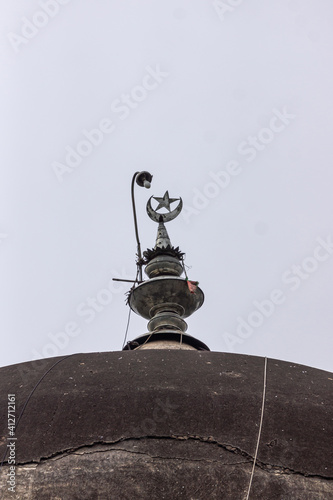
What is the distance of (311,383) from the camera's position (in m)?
4.55

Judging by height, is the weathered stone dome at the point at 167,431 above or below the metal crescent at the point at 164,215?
below

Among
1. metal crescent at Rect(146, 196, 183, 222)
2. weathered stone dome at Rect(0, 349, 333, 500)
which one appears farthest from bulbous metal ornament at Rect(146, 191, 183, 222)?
weathered stone dome at Rect(0, 349, 333, 500)

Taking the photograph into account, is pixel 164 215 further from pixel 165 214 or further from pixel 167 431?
pixel 167 431

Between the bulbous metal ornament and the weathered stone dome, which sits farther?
the bulbous metal ornament

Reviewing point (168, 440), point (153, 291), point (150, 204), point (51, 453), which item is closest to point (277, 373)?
point (168, 440)

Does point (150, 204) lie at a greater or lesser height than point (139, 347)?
greater

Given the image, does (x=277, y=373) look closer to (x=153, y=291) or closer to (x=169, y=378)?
(x=169, y=378)

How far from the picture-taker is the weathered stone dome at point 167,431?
3.48 metres

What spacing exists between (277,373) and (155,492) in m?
1.63

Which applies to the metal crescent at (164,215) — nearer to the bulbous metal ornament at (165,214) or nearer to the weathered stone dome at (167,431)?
the bulbous metal ornament at (165,214)

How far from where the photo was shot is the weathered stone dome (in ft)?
11.4

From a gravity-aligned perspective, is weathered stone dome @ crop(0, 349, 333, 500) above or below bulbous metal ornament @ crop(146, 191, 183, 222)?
below

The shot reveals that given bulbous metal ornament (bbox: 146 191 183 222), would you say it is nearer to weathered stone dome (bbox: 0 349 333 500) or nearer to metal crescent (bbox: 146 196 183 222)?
metal crescent (bbox: 146 196 183 222)

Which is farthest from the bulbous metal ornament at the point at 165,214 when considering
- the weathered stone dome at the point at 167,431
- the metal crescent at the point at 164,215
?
the weathered stone dome at the point at 167,431
